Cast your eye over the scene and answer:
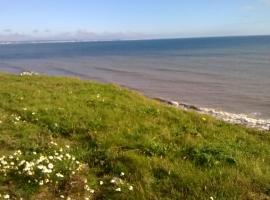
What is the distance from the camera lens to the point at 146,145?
11539 millimetres

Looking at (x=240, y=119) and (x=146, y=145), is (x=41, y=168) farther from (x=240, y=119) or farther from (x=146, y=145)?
(x=240, y=119)

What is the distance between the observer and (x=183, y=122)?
15078mm

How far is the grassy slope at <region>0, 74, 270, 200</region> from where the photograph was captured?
8852 millimetres

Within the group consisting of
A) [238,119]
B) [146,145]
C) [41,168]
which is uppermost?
[41,168]

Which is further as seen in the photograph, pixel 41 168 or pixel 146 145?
pixel 146 145

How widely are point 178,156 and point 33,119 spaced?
235 inches

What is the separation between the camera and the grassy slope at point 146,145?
8852 mm

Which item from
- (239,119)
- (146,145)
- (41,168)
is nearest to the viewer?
(41,168)

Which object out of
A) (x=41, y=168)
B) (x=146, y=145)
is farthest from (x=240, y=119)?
(x=41, y=168)

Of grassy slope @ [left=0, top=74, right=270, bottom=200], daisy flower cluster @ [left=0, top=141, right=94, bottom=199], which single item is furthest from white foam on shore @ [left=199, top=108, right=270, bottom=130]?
daisy flower cluster @ [left=0, top=141, right=94, bottom=199]

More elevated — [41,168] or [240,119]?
[41,168]

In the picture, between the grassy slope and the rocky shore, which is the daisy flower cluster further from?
the rocky shore

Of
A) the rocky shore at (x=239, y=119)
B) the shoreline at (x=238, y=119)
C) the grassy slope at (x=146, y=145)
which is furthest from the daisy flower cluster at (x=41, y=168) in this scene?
the rocky shore at (x=239, y=119)

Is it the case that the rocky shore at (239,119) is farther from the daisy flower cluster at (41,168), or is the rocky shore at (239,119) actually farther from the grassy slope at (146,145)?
the daisy flower cluster at (41,168)
